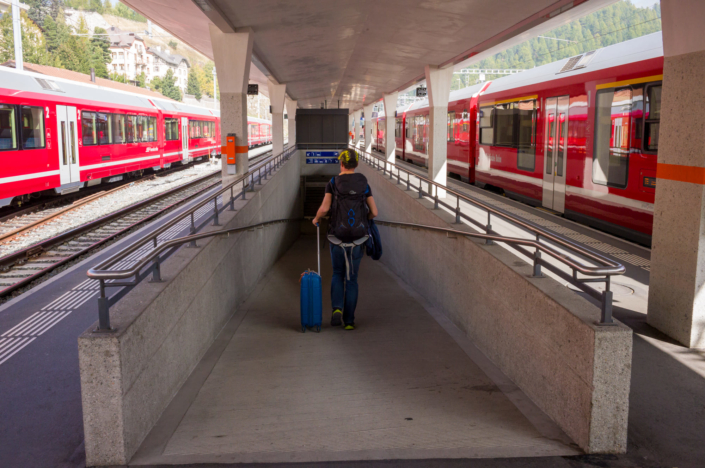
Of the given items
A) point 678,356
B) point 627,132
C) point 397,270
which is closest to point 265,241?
point 397,270

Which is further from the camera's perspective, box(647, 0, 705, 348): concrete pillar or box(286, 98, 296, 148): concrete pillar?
box(286, 98, 296, 148): concrete pillar

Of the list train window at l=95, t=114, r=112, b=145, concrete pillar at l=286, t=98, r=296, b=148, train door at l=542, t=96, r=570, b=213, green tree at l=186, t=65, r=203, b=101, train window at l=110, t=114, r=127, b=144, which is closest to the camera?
train door at l=542, t=96, r=570, b=213

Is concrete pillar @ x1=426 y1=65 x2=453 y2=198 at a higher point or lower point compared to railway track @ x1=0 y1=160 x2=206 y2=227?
higher

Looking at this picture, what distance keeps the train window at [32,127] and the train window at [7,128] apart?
0.45 m

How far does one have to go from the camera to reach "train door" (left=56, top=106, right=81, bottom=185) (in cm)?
1695

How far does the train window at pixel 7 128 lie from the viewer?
13.9 metres

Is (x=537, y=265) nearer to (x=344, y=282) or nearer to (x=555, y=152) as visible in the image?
(x=344, y=282)

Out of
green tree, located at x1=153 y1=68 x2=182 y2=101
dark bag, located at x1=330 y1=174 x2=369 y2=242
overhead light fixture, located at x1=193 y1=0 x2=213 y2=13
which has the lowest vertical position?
dark bag, located at x1=330 y1=174 x2=369 y2=242

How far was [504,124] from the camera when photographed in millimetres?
16719

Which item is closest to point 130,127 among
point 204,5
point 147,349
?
point 204,5

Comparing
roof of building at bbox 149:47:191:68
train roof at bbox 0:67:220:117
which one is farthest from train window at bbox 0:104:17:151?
roof of building at bbox 149:47:191:68

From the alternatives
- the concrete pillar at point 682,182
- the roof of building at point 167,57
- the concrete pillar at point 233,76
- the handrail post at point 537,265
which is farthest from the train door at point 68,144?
the roof of building at point 167,57

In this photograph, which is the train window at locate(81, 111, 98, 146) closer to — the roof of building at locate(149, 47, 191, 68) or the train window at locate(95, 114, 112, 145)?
the train window at locate(95, 114, 112, 145)

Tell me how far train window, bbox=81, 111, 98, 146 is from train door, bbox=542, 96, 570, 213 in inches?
536
